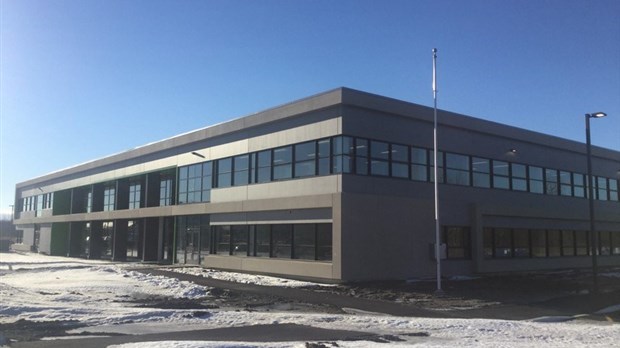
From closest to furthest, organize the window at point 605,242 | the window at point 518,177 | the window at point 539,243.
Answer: the window at point 518,177 → the window at point 539,243 → the window at point 605,242

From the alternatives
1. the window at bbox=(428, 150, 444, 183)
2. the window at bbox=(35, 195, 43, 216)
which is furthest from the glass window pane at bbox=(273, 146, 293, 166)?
the window at bbox=(35, 195, 43, 216)

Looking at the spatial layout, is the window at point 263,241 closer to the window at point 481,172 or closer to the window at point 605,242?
the window at point 481,172

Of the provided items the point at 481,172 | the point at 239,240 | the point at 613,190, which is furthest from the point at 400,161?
the point at 613,190

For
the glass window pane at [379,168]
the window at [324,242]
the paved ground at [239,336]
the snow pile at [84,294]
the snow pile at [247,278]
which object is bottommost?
the paved ground at [239,336]

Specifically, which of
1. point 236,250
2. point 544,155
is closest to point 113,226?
point 236,250

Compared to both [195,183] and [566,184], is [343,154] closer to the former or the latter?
[195,183]

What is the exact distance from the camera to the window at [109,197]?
4778cm

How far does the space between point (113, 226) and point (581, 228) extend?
35702 millimetres

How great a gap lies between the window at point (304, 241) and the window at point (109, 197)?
87.9 ft

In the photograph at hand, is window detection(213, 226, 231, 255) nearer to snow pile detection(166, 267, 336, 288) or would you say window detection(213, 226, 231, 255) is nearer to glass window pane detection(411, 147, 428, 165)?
snow pile detection(166, 267, 336, 288)

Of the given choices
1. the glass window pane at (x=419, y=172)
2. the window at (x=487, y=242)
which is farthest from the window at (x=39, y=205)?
the window at (x=487, y=242)

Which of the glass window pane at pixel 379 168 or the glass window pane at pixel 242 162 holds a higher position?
the glass window pane at pixel 242 162

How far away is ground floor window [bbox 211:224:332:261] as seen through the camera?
24.3 metres

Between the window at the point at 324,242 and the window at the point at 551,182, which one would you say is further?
the window at the point at 551,182
